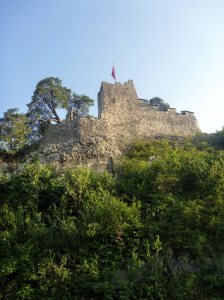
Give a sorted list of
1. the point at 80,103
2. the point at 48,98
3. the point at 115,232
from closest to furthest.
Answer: the point at 115,232 < the point at 48,98 < the point at 80,103


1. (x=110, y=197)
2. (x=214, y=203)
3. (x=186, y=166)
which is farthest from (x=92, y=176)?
(x=214, y=203)

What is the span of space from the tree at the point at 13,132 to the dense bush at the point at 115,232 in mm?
6140

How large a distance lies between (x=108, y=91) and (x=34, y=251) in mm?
16387

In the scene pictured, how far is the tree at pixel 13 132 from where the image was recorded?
66.6ft

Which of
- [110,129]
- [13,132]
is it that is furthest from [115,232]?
[13,132]

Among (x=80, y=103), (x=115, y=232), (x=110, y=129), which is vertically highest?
(x=80, y=103)

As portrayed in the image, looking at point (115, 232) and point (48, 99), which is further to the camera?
point (48, 99)

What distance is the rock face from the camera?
1769cm

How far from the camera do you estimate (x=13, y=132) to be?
68.9ft

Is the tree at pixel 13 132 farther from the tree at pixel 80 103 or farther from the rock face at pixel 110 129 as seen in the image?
the tree at pixel 80 103

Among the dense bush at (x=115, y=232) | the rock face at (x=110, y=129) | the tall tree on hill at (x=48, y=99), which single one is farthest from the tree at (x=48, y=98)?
the dense bush at (x=115, y=232)

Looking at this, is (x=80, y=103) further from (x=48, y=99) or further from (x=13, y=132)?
(x=13, y=132)

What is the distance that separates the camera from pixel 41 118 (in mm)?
25219

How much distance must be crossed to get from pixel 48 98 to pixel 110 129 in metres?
7.25
